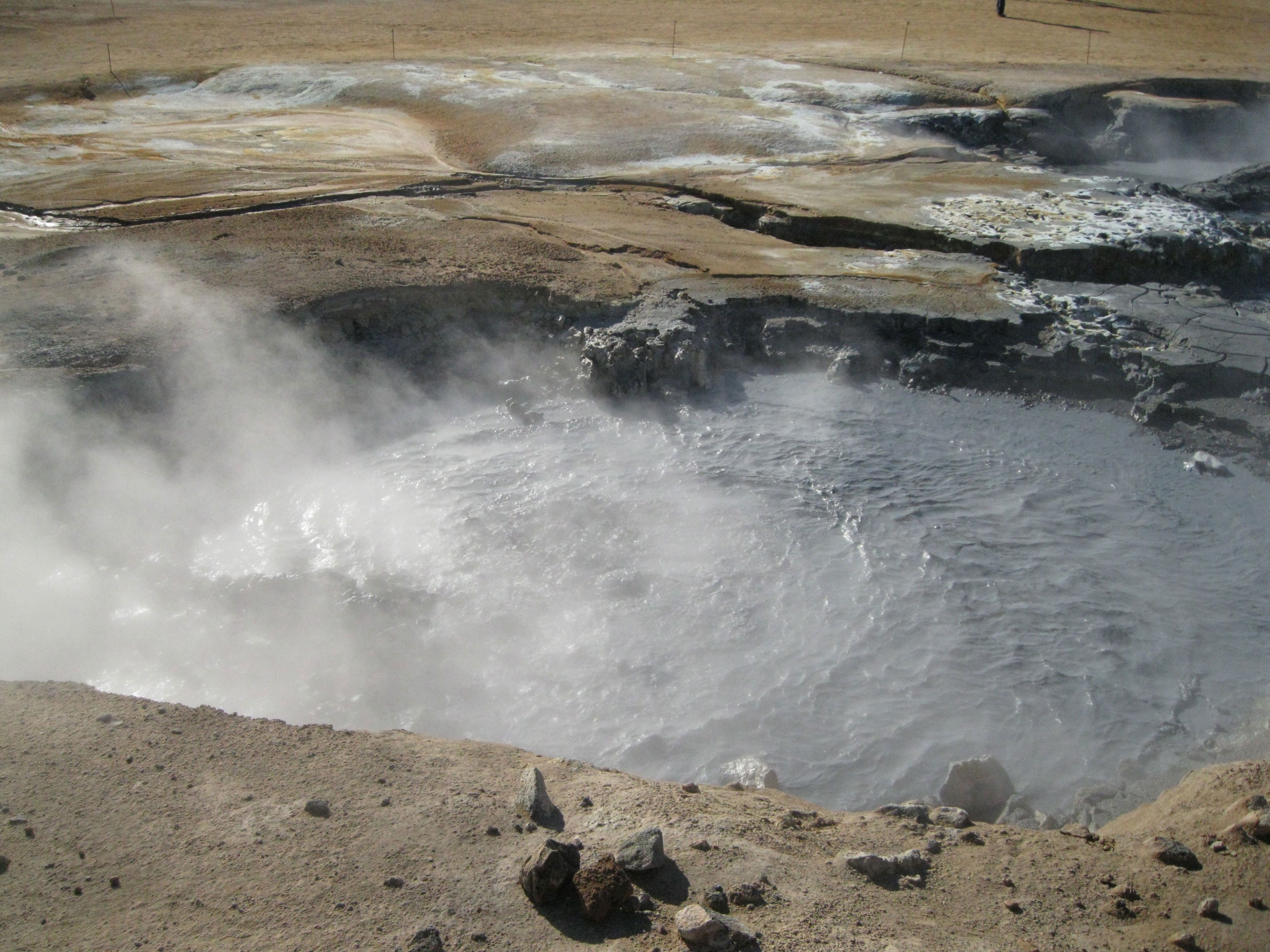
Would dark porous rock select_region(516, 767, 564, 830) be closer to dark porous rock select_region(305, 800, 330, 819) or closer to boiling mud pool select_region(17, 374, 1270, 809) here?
dark porous rock select_region(305, 800, 330, 819)

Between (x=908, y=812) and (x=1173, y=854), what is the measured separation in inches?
35.9

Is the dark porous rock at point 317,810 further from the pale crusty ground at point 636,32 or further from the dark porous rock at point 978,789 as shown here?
the pale crusty ground at point 636,32

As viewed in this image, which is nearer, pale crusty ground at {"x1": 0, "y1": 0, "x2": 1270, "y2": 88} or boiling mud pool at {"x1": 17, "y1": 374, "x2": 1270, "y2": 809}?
boiling mud pool at {"x1": 17, "y1": 374, "x2": 1270, "y2": 809}

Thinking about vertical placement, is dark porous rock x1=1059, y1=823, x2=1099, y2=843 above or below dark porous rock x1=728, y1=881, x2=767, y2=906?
below

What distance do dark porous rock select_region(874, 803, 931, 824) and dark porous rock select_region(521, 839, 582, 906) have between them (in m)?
1.47

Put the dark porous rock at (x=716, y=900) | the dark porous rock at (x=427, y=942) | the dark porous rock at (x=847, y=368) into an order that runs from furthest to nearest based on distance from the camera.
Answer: the dark porous rock at (x=847, y=368), the dark porous rock at (x=716, y=900), the dark porous rock at (x=427, y=942)

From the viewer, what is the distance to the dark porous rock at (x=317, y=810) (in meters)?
3.24

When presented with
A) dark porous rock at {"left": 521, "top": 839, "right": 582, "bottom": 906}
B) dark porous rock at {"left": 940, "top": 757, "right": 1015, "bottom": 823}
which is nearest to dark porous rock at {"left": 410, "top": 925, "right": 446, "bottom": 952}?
dark porous rock at {"left": 521, "top": 839, "right": 582, "bottom": 906}

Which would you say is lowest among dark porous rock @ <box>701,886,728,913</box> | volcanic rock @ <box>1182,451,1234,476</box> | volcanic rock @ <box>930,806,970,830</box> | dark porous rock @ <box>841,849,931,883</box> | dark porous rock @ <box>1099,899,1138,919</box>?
volcanic rock @ <box>930,806,970,830</box>

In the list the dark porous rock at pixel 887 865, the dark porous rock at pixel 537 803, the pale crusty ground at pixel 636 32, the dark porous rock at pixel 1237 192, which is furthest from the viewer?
the pale crusty ground at pixel 636 32

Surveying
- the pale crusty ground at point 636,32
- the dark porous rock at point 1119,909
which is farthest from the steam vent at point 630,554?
the pale crusty ground at point 636,32

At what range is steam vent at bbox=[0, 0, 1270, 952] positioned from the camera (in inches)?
122

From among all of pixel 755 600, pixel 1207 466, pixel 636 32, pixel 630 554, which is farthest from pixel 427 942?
pixel 636 32

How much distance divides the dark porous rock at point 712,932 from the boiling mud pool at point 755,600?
180 cm
